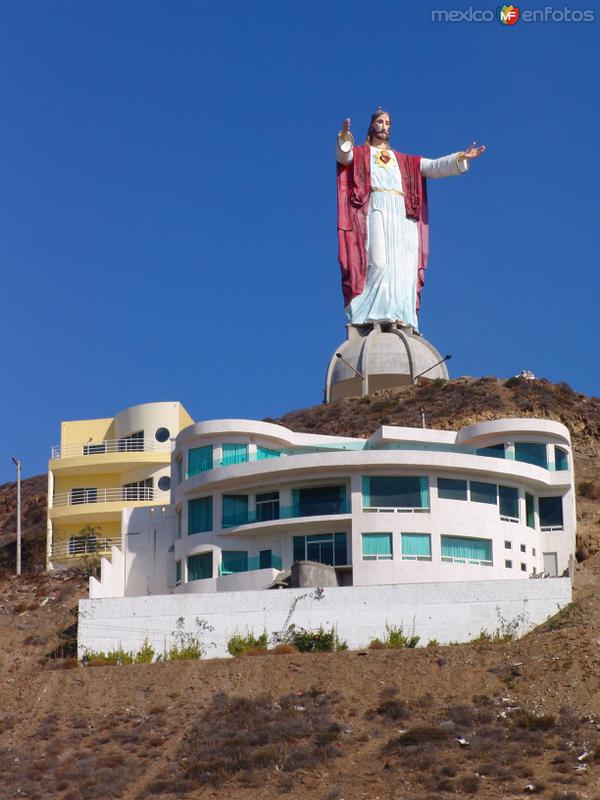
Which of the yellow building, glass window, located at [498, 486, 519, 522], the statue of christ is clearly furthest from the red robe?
glass window, located at [498, 486, 519, 522]

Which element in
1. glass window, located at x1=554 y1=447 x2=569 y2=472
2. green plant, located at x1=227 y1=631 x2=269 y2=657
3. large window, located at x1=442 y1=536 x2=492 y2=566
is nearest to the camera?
green plant, located at x1=227 y1=631 x2=269 y2=657

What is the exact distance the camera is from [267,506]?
5628 cm

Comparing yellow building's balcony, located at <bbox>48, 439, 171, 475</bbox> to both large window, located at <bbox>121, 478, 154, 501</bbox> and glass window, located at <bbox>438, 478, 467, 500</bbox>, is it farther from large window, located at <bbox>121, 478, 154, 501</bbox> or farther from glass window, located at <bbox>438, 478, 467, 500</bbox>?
glass window, located at <bbox>438, 478, 467, 500</bbox>

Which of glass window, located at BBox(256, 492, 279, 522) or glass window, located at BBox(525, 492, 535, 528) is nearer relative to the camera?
glass window, located at BBox(256, 492, 279, 522)

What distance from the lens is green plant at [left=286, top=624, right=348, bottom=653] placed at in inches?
1959

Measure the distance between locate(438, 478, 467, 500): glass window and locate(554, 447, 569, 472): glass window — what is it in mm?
4592

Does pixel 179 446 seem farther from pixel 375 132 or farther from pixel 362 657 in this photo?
pixel 375 132

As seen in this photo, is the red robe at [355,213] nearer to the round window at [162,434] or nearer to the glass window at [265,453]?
the round window at [162,434]

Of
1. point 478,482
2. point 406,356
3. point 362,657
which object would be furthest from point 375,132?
point 362,657

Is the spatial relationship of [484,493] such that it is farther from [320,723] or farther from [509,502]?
[320,723]

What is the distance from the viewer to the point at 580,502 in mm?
65125

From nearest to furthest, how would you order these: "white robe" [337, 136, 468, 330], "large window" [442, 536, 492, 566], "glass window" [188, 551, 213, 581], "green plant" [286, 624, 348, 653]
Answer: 1. "green plant" [286, 624, 348, 653]
2. "large window" [442, 536, 492, 566]
3. "glass window" [188, 551, 213, 581]
4. "white robe" [337, 136, 468, 330]

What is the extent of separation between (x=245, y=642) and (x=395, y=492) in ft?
27.5

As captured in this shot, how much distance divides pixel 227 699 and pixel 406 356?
3937 cm
